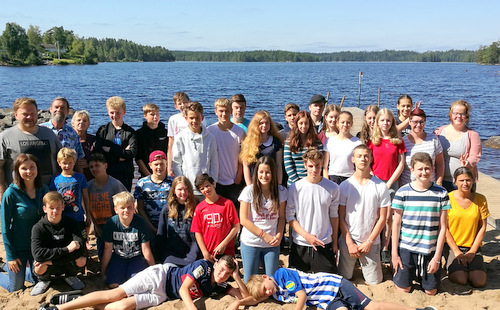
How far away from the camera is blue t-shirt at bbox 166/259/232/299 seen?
4.81 m

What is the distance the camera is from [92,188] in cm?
577

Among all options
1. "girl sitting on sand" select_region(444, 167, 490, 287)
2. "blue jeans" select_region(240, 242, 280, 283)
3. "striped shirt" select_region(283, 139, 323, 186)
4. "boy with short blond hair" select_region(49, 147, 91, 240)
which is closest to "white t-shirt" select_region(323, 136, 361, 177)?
"striped shirt" select_region(283, 139, 323, 186)

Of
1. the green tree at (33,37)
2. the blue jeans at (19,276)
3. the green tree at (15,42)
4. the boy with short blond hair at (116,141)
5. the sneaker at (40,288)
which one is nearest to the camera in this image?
the sneaker at (40,288)

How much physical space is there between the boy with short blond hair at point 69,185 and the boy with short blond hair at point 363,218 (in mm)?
3339

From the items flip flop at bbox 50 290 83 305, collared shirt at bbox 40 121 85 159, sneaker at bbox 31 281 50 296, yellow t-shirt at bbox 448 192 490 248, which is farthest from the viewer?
collared shirt at bbox 40 121 85 159

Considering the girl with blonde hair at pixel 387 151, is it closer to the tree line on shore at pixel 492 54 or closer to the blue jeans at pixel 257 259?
the blue jeans at pixel 257 259

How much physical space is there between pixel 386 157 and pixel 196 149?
2570 millimetres

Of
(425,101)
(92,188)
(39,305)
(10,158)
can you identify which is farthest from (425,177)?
(425,101)

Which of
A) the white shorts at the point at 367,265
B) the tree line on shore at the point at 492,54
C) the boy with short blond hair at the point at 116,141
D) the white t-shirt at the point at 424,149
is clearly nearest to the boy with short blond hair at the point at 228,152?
the boy with short blond hair at the point at 116,141

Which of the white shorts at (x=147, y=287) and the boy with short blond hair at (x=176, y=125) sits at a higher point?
the boy with short blond hair at (x=176, y=125)

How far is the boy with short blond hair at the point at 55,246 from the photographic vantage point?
4.95m

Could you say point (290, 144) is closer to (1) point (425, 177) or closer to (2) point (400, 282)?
(1) point (425, 177)

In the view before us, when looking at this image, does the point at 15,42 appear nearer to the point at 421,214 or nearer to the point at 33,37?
the point at 33,37

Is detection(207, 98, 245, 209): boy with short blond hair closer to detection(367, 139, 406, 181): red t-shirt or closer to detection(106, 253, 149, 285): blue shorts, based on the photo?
detection(106, 253, 149, 285): blue shorts
